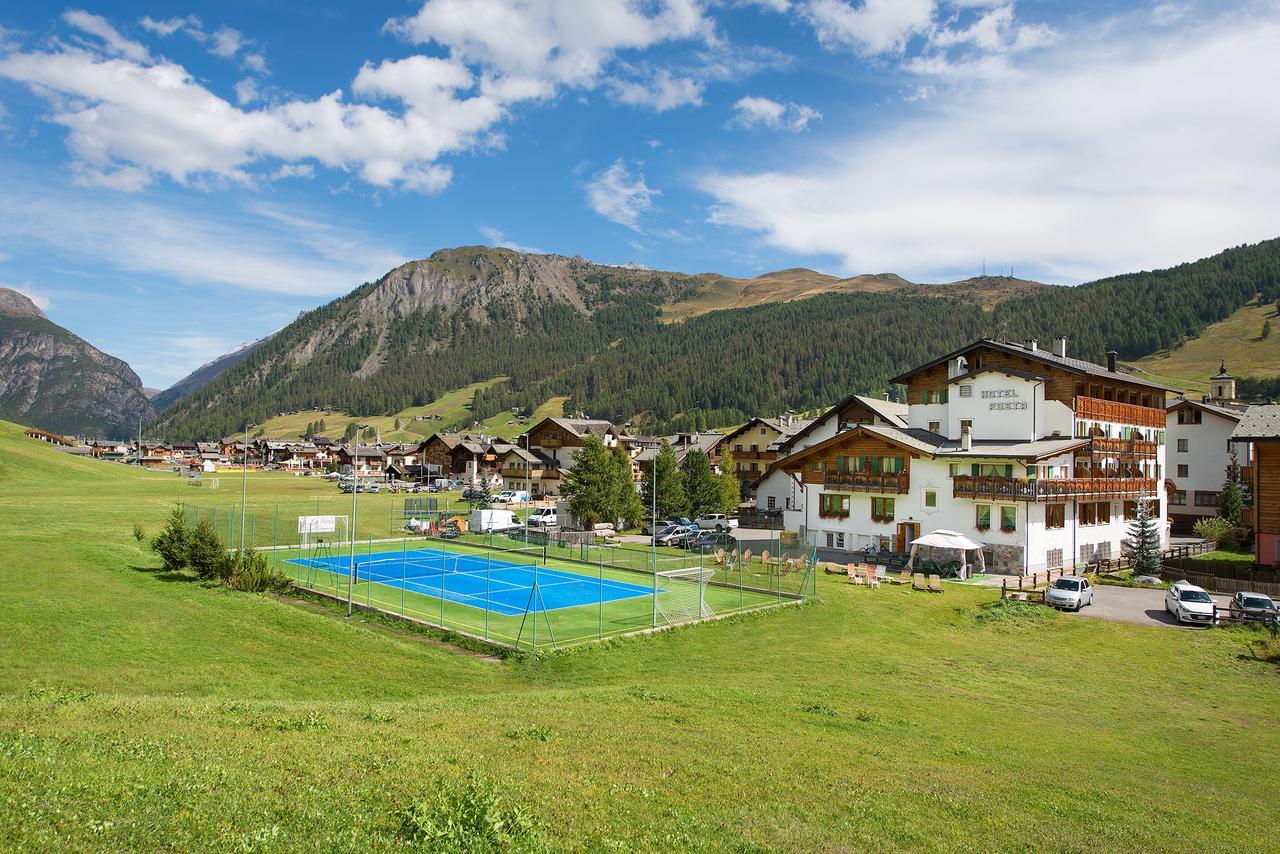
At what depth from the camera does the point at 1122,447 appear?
48906mm

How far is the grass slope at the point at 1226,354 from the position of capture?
159m

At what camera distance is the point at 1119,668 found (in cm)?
2361

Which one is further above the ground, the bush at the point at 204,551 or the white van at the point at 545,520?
the bush at the point at 204,551

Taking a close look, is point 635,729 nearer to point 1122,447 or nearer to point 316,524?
point 316,524

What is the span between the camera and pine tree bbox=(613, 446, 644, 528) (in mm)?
61688

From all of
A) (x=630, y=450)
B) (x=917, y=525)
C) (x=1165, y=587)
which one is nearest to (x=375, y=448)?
(x=630, y=450)

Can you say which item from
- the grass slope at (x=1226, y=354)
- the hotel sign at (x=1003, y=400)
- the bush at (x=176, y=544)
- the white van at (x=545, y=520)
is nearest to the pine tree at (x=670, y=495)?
the white van at (x=545, y=520)

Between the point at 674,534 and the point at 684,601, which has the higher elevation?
the point at 674,534

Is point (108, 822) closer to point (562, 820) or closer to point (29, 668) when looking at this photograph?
point (562, 820)

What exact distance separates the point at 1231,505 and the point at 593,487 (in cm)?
4845

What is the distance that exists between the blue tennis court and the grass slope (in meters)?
153

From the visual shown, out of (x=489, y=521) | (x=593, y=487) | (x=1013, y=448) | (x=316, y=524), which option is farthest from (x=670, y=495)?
(x=1013, y=448)

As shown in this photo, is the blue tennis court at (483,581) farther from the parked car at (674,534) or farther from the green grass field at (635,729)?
the parked car at (674,534)

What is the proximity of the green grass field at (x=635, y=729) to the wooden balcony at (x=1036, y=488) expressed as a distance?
12022 mm
